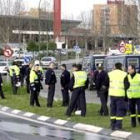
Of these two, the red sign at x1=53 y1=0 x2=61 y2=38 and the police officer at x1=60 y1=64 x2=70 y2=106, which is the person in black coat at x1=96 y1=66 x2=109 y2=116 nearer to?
the police officer at x1=60 y1=64 x2=70 y2=106

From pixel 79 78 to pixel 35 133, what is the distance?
3.93 meters

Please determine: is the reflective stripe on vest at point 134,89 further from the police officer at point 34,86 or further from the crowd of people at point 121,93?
the police officer at point 34,86

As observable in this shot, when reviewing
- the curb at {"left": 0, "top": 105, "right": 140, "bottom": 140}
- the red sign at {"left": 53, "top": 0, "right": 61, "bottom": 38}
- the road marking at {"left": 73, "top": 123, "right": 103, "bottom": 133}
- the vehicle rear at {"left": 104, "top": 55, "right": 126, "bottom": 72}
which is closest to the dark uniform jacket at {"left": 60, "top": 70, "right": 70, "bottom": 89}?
the curb at {"left": 0, "top": 105, "right": 140, "bottom": 140}

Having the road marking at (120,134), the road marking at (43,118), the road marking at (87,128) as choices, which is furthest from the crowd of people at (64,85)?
the road marking at (120,134)

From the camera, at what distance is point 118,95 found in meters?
14.6

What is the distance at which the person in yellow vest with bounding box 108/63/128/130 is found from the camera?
1445cm

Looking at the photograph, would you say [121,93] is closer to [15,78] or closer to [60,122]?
[60,122]

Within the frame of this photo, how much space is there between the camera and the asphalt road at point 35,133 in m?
13.2

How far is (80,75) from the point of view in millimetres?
17578

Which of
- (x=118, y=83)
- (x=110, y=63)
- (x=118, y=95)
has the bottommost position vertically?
(x=110, y=63)

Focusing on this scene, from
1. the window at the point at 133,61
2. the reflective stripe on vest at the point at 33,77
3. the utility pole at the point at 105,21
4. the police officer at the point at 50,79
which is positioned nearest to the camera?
the police officer at the point at 50,79

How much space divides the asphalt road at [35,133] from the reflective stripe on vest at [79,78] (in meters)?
2.03

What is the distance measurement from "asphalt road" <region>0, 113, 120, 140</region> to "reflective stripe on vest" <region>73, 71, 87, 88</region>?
2.03 m

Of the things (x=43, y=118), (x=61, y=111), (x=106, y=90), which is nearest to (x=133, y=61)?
(x=61, y=111)
